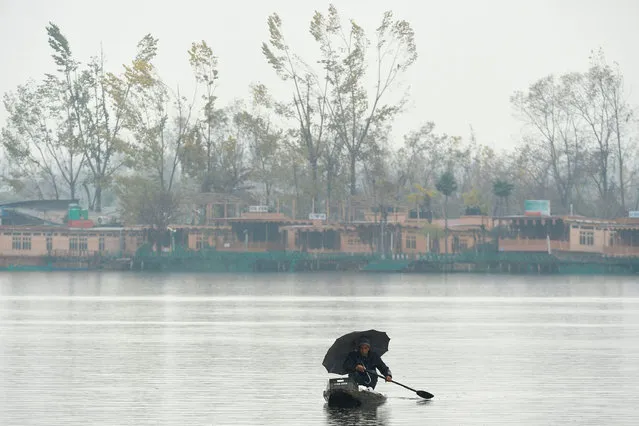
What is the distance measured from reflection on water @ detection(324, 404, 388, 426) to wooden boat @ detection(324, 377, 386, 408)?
0.47 feet

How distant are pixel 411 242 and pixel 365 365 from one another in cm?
10244

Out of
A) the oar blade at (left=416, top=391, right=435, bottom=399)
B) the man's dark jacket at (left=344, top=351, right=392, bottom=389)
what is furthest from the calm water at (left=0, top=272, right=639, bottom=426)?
the man's dark jacket at (left=344, top=351, right=392, bottom=389)

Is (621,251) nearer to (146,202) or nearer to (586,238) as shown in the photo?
(586,238)

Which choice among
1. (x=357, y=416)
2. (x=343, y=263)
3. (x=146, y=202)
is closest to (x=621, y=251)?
(x=343, y=263)

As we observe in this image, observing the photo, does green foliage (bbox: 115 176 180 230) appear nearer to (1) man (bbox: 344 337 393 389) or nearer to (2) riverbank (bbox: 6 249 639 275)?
(2) riverbank (bbox: 6 249 639 275)

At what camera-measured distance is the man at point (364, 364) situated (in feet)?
92.5

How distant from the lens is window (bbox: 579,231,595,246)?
122 m

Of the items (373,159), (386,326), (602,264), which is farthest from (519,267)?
(386,326)

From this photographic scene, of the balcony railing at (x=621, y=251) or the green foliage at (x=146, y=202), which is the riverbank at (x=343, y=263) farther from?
the green foliage at (x=146, y=202)

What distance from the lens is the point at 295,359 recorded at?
40.2m

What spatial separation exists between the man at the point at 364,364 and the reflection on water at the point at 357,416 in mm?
554

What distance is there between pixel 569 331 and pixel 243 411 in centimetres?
2729

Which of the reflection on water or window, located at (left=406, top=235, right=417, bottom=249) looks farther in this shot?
window, located at (left=406, top=235, right=417, bottom=249)

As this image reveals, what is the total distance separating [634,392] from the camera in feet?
104
